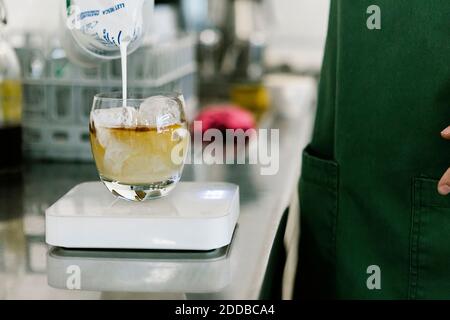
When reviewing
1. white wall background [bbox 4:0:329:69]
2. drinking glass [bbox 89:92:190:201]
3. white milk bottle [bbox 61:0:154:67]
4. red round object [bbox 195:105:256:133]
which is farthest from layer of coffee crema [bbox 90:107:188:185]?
white wall background [bbox 4:0:329:69]

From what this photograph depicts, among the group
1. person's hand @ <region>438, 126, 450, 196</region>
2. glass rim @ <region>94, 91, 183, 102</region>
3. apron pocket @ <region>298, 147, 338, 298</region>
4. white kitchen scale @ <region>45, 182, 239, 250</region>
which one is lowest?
apron pocket @ <region>298, 147, 338, 298</region>

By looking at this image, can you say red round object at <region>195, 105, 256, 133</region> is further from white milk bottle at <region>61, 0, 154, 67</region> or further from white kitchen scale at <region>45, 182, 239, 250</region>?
white kitchen scale at <region>45, 182, 239, 250</region>

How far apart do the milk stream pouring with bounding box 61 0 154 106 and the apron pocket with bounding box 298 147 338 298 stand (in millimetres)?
430

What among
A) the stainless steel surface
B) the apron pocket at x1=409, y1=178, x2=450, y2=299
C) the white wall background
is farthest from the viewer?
the white wall background

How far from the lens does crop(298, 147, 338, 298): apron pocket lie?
1293 mm

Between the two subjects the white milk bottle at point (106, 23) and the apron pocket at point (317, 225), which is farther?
the apron pocket at point (317, 225)

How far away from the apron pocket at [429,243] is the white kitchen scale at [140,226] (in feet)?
1.25

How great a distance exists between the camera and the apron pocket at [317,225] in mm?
1293

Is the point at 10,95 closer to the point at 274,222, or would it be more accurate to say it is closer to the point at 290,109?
the point at 274,222

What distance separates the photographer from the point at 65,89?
5.45ft

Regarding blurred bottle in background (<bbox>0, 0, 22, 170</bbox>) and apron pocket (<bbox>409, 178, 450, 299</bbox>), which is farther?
blurred bottle in background (<bbox>0, 0, 22, 170</bbox>)

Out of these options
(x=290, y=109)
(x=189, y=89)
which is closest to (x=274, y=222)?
(x=189, y=89)

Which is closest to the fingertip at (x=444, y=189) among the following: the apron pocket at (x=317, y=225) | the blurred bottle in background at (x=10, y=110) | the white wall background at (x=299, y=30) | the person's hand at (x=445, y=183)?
the person's hand at (x=445, y=183)

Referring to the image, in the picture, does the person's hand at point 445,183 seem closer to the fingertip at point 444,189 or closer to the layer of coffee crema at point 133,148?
the fingertip at point 444,189
